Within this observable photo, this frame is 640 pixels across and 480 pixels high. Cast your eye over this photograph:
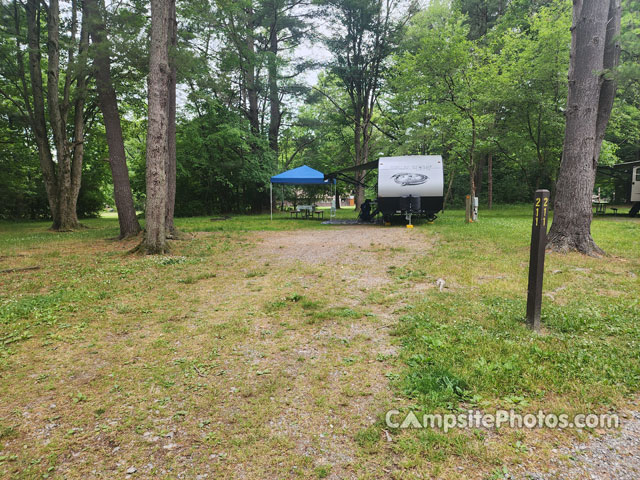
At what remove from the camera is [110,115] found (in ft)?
31.7

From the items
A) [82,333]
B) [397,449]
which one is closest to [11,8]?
[82,333]

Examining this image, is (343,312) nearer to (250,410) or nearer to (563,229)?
(250,410)

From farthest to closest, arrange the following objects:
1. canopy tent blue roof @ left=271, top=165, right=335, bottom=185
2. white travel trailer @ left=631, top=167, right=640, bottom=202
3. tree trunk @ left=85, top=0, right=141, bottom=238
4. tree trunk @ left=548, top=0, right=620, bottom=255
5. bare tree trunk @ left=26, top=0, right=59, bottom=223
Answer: canopy tent blue roof @ left=271, top=165, right=335, bottom=185 < white travel trailer @ left=631, top=167, right=640, bottom=202 < bare tree trunk @ left=26, top=0, right=59, bottom=223 < tree trunk @ left=85, top=0, right=141, bottom=238 < tree trunk @ left=548, top=0, right=620, bottom=255

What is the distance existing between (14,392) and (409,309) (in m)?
3.57

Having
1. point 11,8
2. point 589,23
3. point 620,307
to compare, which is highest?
point 11,8

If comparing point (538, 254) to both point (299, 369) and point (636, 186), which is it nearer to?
point (299, 369)

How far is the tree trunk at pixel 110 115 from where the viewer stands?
940cm

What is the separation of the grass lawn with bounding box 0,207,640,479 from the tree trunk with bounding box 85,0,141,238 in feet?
15.5

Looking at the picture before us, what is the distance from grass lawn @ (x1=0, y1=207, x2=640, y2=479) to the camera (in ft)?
5.87

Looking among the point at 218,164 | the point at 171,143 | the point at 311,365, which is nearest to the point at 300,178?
the point at 218,164

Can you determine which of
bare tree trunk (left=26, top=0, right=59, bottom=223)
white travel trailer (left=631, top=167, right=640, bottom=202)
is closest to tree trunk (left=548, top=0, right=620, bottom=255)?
white travel trailer (left=631, top=167, right=640, bottom=202)

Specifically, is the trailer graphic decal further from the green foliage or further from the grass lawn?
the green foliage

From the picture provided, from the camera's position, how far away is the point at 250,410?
2178 mm

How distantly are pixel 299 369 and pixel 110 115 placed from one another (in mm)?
10224
